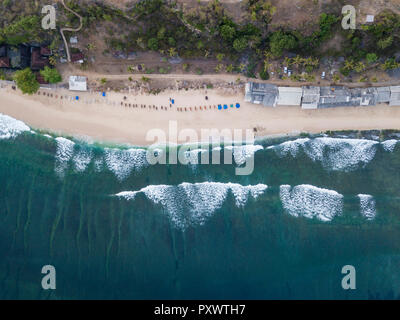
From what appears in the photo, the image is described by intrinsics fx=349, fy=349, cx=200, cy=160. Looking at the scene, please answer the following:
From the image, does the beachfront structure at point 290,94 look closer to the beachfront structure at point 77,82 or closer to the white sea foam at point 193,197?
the white sea foam at point 193,197

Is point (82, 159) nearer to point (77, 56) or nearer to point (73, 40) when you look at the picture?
point (77, 56)

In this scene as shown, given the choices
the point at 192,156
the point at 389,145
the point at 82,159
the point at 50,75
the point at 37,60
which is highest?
the point at 37,60

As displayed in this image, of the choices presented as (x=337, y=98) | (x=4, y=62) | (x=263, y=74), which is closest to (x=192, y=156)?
(x=263, y=74)

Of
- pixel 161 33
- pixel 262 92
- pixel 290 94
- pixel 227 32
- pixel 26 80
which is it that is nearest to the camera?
pixel 227 32

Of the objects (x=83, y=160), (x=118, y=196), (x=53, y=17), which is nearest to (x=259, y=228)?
(x=118, y=196)

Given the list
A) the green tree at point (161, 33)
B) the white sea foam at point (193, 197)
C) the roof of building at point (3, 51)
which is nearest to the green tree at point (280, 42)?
the green tree at point (161, 33)

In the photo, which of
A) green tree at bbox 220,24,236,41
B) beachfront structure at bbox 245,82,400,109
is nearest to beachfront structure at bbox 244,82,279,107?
beachfront structure at bbox 245,82,400,109
